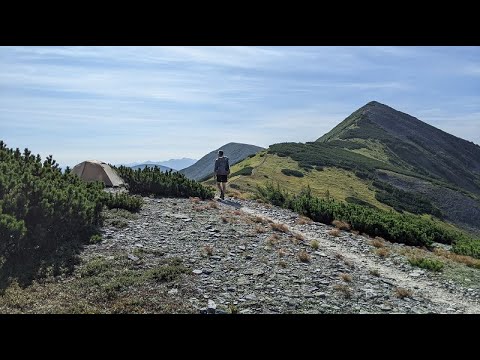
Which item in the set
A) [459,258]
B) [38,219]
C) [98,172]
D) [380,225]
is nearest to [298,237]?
[380,225]

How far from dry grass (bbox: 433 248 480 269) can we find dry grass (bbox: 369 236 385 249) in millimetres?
2388

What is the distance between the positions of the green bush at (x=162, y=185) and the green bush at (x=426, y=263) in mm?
12112

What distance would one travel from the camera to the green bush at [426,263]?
15055 mm

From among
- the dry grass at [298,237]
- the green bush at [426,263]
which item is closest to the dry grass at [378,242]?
the green bush at [426,263]

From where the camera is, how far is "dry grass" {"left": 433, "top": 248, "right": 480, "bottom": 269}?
54.2 feet

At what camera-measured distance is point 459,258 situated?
677 inches

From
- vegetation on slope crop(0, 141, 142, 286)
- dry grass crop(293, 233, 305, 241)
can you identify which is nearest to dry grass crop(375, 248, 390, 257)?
dry grass crop(293, 233, 305, 241)

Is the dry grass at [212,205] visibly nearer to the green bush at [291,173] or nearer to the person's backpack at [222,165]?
the person's backpack at [222,165]

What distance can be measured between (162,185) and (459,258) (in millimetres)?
15485

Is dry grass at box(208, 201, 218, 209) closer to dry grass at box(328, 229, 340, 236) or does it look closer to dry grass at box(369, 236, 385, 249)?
→ dry grass at box(328, 229, 340, 236)

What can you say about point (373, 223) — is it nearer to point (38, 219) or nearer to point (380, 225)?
point (380, 225)

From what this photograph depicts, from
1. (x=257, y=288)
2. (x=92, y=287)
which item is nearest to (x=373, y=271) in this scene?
(x=257, y=288)
